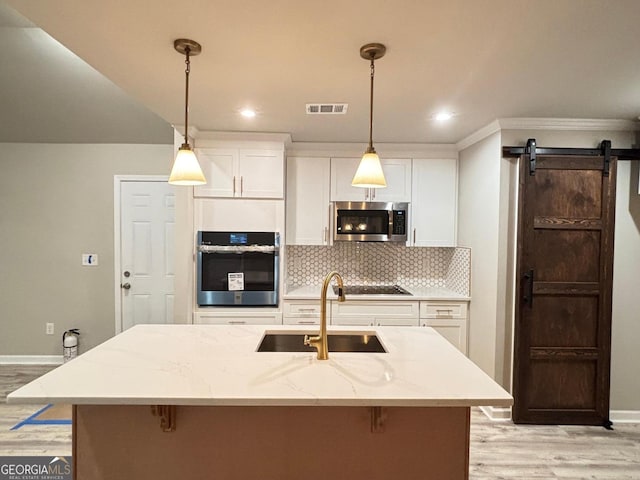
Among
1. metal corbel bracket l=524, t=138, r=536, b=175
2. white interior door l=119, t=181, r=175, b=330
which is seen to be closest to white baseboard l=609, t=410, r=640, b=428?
metal corbel bracket l=524, t=138, r=536, b=175

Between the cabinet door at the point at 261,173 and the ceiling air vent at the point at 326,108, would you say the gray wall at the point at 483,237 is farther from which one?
the cabinet door at the point at 261,173

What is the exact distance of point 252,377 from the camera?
135 cm

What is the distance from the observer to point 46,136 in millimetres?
3682

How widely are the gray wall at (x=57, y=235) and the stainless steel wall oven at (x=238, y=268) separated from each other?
4.55 ft

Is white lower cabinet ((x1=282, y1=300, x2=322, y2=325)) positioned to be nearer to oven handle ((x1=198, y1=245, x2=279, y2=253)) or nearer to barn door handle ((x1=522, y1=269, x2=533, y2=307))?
oven handle ((x1=198, y1=245, x2=279, y2=253))

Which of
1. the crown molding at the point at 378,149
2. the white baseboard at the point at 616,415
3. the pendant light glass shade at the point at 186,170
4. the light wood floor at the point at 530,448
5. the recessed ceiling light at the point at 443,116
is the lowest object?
the light wood floor at the point at 530,448

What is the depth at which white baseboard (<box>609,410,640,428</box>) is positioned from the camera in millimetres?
2768

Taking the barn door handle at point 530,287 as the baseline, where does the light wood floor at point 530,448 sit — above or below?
below

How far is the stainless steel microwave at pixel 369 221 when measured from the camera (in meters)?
3.39

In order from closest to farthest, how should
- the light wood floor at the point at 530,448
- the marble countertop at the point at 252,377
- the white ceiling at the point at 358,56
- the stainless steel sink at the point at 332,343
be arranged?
the marble countertop at the point at 252,377
the white ceiling at the point at 358,56
the stainless steel sink at the point at 332,343
the light wood floor at the point at 530,448

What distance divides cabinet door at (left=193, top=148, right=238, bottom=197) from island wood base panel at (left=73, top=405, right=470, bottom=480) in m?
2.03

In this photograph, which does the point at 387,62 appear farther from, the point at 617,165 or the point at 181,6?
the point at 617,165

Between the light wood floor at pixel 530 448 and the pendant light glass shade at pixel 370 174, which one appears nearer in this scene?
the pendant light glass shade at pixel 370 174

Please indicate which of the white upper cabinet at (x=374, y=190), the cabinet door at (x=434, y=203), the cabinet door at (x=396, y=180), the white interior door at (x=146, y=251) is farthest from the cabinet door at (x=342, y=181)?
the white interior door at (x=146, y=251)
